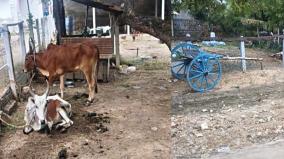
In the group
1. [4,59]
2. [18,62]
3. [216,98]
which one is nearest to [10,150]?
[4,59]

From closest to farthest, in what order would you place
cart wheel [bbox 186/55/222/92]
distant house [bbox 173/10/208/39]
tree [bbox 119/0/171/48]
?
tree [bbox 119/0/171/48], distant house [bbox 173/10/208/39], cart wheel [bbox 186/55/222/92]

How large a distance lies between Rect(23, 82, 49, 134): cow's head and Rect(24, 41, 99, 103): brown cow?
1094mm

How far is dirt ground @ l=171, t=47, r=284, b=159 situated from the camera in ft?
13.7

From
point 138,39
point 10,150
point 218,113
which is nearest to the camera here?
point 10,150

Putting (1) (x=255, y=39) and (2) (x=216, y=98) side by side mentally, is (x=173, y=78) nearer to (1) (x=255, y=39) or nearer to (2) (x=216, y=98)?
(2) (x=216, y=98)

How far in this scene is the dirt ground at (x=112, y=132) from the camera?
3.80 m

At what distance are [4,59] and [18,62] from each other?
50 cm

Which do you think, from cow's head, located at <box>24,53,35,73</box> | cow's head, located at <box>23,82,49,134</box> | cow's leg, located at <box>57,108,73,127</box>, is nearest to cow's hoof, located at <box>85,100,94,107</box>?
cow's head, located at <box>24,53,35,73</box>

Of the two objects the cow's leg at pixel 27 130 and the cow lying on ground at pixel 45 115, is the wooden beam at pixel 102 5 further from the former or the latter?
the cow's leg at pixel 27 130

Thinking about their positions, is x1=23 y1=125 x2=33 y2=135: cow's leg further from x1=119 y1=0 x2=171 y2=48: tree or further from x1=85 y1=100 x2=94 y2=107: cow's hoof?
x1=119 y1=0 x2=171 y2=48: tree

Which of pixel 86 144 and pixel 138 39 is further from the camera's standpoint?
pixel 138 39

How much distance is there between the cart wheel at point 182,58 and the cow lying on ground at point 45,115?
250cm

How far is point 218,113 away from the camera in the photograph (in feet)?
17.0

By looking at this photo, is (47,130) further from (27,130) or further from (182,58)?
(182,58)
